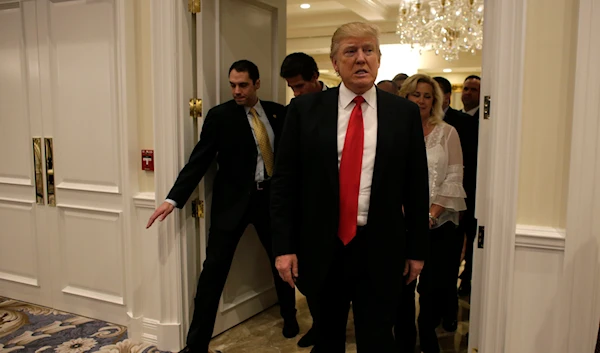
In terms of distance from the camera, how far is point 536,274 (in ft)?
6.49

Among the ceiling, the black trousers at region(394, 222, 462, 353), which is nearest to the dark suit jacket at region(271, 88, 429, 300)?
the black trousers at region(394, 222, 462, 353)

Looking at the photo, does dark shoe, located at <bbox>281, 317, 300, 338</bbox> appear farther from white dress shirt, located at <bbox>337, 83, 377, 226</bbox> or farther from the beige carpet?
white dress shirt, located at <bbox>337, 83, 377, 226</bbox>

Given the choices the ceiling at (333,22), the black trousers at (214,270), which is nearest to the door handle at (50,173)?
the black trousers at (214,270)

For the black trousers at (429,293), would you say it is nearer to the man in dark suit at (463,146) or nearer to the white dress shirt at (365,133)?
the man in dark suit at (463,146)

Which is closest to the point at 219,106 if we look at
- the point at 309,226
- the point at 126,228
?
the point at 126,228

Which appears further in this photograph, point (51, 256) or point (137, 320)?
point (51, 256)

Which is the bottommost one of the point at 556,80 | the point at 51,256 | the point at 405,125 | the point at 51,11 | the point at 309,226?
the point at 51,256

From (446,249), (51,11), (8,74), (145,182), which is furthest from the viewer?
(8,74)

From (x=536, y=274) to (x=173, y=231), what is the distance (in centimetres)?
183

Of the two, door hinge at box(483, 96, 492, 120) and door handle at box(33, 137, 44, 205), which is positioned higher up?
door hinge at box(483, 96, 492, 120)

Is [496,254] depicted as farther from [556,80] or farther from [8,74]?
[8,74]

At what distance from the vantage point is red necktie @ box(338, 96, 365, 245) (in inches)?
66.2

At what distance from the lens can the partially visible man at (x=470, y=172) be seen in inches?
119

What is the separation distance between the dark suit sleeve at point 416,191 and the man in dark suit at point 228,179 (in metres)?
1.19
